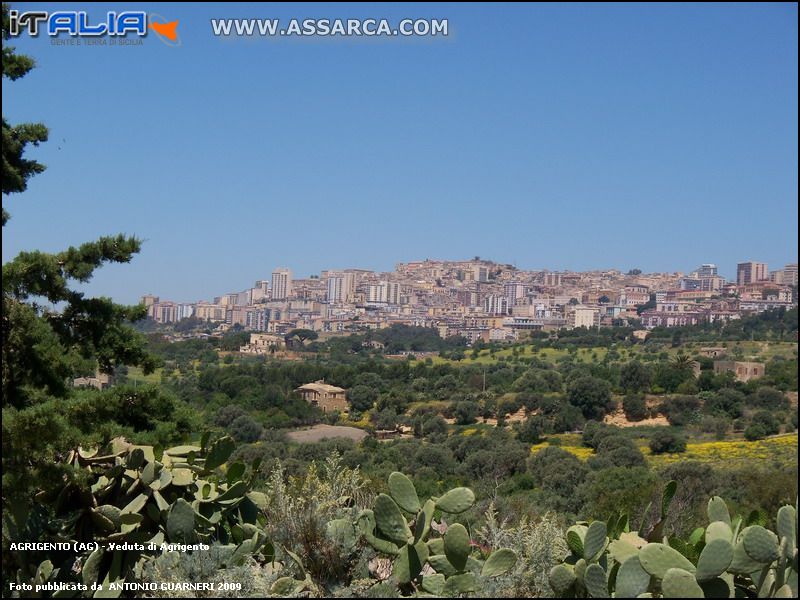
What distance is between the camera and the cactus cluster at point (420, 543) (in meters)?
3.24

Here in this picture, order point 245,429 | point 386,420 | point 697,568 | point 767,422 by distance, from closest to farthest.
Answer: point 697,568
point 245,429
point 767,422
point 386,420

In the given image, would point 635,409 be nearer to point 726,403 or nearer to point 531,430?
point 726,403

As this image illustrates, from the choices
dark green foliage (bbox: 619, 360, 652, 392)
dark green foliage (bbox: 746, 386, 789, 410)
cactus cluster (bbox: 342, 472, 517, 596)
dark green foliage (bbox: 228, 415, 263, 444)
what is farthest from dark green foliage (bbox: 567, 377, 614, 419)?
cactus cluster (bbox: 342, 472, 517, 596)

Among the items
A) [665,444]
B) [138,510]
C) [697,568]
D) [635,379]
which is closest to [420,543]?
[697,568]

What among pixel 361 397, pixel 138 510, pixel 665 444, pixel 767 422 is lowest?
pixel 665 444

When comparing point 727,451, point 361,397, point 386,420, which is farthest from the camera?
point 361,397

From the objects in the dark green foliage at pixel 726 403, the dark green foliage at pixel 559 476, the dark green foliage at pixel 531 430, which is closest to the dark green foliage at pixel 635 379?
the dark green foliage at pixel 726 403

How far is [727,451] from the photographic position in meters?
29.3

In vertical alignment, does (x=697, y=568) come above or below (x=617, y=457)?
above

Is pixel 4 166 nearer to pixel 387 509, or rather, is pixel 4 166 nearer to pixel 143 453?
pixel 143 453

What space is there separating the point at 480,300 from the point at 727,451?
77.4 metres

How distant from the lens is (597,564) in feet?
10.2

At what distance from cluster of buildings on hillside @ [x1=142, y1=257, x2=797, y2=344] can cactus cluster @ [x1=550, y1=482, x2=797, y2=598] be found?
202ft

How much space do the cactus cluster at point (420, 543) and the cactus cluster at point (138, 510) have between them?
1.70 feet
